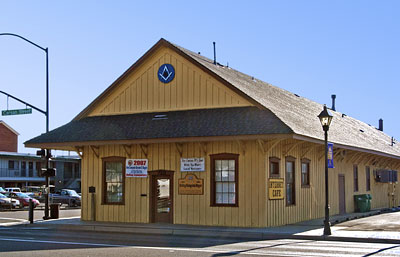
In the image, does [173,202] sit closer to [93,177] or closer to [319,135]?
[93,177]

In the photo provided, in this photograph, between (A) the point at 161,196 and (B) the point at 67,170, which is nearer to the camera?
(A) the point at 161,196

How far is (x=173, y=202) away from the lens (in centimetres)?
2205

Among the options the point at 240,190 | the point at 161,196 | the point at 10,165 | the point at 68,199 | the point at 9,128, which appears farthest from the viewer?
the point at 9,128

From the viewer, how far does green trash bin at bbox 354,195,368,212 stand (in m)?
30.1

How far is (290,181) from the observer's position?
22.7 meters

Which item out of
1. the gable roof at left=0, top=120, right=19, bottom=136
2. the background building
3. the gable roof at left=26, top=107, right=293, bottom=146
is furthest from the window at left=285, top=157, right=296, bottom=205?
the gable roof at left=0, top=120, right=19, bottom=136

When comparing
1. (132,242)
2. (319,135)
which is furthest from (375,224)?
(132,242)

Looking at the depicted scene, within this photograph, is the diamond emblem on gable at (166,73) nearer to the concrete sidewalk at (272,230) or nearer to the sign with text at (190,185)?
the sign with text at (190,185)

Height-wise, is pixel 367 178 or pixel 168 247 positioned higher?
pixel 367 178

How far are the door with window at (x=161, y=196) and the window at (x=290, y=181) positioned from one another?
15.3 ft

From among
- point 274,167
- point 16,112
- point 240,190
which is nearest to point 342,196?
point 274,167

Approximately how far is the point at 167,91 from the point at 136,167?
11.3 feet

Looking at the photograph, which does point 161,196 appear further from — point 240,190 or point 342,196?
point 342,196

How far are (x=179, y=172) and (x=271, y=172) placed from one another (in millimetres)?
3634
